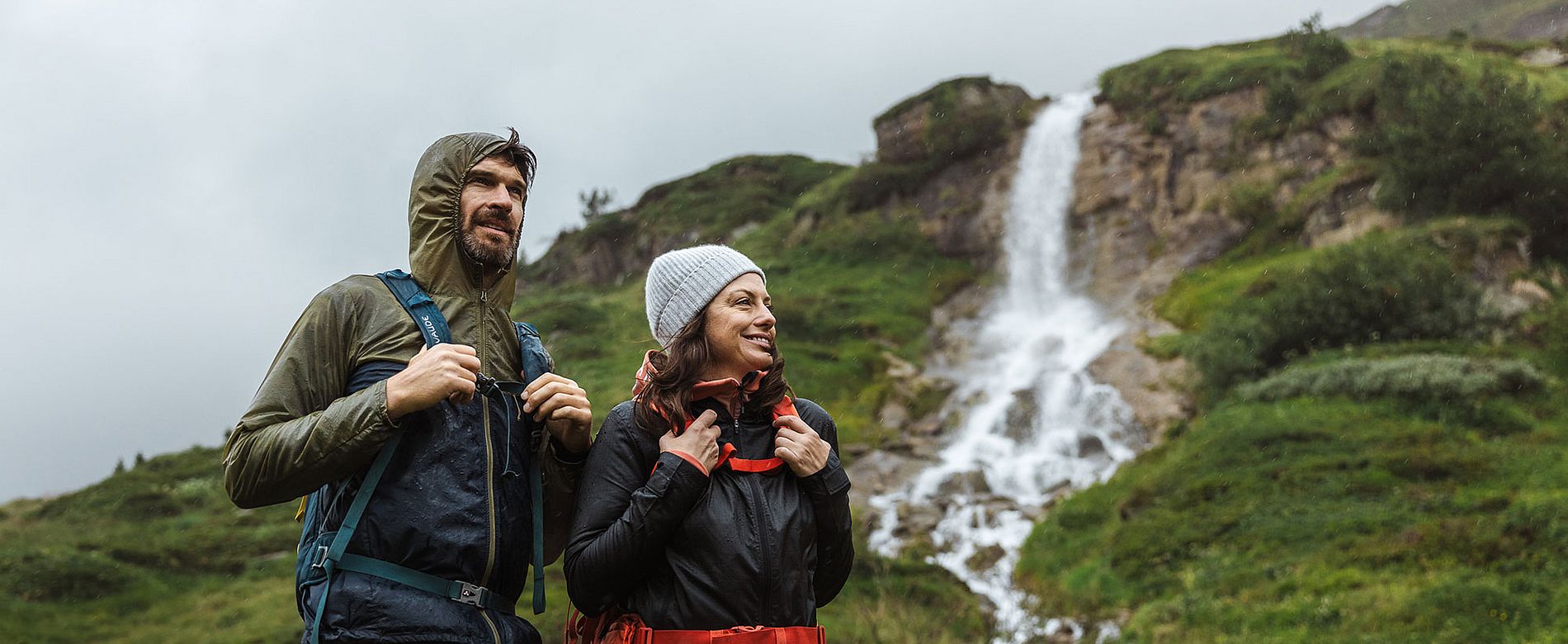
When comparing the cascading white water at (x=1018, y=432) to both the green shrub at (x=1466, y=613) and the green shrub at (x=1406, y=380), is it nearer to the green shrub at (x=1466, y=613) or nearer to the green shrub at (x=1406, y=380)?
the green shrub at (x=1466, y=613)

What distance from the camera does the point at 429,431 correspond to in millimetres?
3117

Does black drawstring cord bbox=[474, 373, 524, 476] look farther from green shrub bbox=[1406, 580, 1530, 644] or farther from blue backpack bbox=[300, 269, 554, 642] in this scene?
green shrub bbox=[1406, 580, 1530, 644]

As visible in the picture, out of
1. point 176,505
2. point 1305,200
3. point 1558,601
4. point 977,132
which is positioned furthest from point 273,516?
point 977,132

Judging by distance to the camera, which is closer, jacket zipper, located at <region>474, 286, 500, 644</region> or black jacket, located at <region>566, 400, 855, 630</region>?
jacket zipper, located at <region>474, 286, 500, 644</region>

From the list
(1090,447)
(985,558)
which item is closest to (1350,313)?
(1090,447)

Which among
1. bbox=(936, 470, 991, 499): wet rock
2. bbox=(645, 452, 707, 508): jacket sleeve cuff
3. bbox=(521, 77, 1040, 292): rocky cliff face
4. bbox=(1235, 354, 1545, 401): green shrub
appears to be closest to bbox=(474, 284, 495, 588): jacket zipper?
bbox=(645, 452, 707, 508): jacket sleeve cuff

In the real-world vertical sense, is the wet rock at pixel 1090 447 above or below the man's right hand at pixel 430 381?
below

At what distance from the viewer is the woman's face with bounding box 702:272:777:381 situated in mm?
3584

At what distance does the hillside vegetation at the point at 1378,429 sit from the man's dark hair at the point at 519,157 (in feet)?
32.5

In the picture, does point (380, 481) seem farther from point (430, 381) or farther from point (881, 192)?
point (881, 192)

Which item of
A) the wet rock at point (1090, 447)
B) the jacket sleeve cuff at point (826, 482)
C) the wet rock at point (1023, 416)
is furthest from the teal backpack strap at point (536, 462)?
the wet rock at point (1023, 416)

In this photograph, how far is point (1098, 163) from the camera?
140 ft

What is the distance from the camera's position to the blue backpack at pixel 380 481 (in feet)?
9.62

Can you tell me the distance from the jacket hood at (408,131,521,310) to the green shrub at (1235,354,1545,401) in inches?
734
